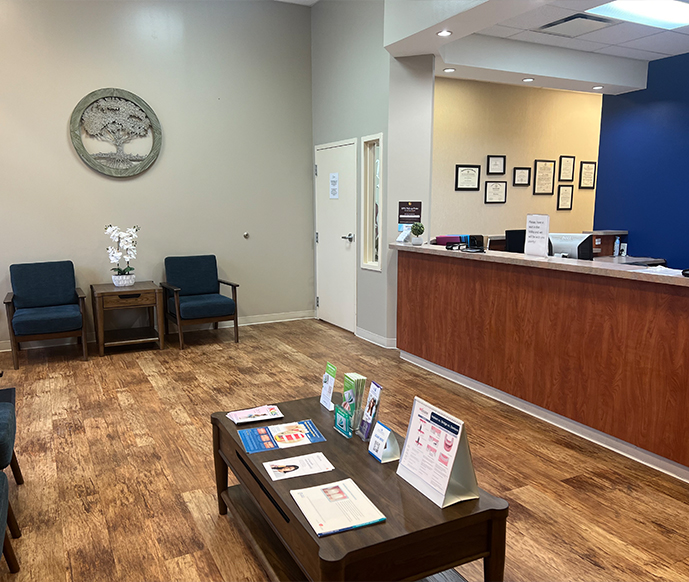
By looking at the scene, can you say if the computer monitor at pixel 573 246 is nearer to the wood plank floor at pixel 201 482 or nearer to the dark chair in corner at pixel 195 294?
the wood plank floor at pixel 201 482

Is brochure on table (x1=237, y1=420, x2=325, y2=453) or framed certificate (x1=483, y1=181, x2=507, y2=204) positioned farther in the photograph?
Result: framed certificate (x1=483, y1=181, x2=507, y2=204)

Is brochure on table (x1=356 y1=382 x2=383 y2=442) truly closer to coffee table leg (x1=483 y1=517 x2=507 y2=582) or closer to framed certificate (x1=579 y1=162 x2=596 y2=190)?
coffee table leg (x1=483 y1=517 x2=507 y2=582)

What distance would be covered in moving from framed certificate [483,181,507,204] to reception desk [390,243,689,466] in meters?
2.91

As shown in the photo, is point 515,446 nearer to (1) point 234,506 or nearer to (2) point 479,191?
(1) point 234,506

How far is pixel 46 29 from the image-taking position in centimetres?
506

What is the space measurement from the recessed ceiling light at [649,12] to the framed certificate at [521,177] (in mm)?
2570

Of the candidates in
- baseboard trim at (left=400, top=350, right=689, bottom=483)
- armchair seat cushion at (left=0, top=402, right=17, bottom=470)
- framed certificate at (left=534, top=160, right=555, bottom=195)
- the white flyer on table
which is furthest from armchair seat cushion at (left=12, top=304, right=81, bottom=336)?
framed certificate at (left=534, top=160, right=555, bottom=195)

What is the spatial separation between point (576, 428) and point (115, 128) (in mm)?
4869

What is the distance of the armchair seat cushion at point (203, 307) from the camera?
5.24 metres

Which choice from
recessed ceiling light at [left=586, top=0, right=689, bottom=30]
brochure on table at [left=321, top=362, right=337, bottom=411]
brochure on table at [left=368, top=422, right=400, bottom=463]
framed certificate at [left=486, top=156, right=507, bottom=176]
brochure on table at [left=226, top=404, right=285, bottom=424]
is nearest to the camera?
brochure on table at [left=368, top=422, right=400, bottom=463]

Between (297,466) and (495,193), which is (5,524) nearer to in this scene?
(297,466)

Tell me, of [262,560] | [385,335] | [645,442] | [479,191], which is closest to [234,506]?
[262,560]

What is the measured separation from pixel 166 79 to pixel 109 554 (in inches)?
188

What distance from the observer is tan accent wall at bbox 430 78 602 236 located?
668 centimetres
